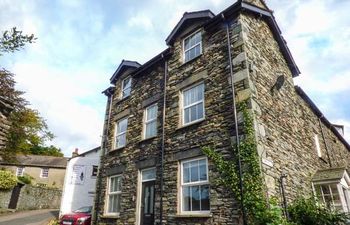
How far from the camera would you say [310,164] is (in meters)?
11.5

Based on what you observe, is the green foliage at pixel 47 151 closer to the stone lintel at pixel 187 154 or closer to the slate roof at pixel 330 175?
the stone lintel at pixel 187 154

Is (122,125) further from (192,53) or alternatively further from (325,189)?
(325,189)

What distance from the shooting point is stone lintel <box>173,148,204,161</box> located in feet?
30.0

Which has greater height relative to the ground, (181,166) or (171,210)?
(181,166)

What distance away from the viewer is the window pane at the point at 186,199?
9.01m

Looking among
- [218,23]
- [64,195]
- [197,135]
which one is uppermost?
[218,23]

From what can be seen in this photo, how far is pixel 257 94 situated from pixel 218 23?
3.58 m

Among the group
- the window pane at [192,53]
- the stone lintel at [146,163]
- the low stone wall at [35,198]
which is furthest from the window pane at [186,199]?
the low stone wall at [35,198]

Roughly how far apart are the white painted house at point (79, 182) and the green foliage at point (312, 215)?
15.8 meters

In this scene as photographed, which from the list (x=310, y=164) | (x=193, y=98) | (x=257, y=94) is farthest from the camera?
(x=310, y=164)

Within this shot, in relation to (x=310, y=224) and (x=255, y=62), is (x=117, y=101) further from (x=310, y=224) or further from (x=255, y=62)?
(x=310, y=224)

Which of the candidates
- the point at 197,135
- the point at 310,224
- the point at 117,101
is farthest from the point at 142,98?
the point at 310,224

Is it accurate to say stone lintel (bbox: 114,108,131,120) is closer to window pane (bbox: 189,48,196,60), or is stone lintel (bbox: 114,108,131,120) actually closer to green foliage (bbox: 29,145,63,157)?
window pane (bbox: 189,48,196,60)

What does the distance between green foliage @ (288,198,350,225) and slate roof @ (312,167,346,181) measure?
234 cm
